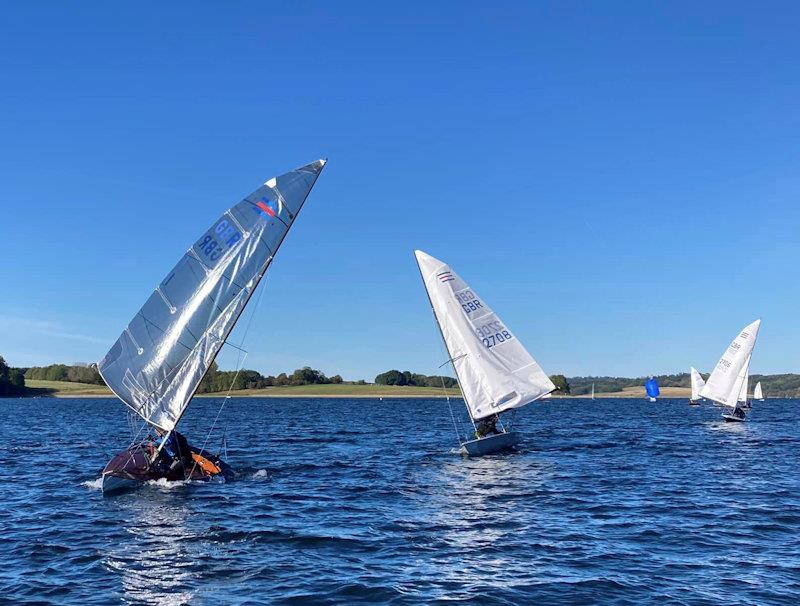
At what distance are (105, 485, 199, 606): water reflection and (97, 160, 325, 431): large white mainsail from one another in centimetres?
387

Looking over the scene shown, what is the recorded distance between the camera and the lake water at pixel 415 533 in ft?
53.9

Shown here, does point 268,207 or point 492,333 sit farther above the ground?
point 268,207

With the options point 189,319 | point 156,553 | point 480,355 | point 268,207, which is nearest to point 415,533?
point 156,553

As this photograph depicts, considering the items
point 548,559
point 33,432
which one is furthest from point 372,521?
point 33,432

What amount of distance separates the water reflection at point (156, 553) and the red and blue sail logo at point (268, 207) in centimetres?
1195

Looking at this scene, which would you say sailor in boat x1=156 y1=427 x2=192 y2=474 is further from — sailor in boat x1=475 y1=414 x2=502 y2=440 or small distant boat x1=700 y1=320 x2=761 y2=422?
small distant boat x1=700 y1=320 x2=761 y2=422

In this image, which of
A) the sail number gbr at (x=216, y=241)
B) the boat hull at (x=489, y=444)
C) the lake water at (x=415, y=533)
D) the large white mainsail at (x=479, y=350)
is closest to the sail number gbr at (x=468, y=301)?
the large white mainsail at (x=479, y=350)

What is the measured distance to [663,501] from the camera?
27.7 m

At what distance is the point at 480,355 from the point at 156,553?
26.7 meters

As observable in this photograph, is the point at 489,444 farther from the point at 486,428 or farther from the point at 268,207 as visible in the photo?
the point at 268,207

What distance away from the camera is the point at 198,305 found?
3036cm

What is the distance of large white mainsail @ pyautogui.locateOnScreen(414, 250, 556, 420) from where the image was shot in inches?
1697

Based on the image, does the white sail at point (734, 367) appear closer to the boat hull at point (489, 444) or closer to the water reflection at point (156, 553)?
the boat hull at point (489, 444)

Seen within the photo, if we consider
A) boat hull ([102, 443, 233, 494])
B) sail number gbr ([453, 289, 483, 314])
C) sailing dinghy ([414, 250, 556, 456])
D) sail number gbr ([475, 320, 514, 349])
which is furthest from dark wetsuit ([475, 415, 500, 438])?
boat hull ([102, 443, 233, 494])
